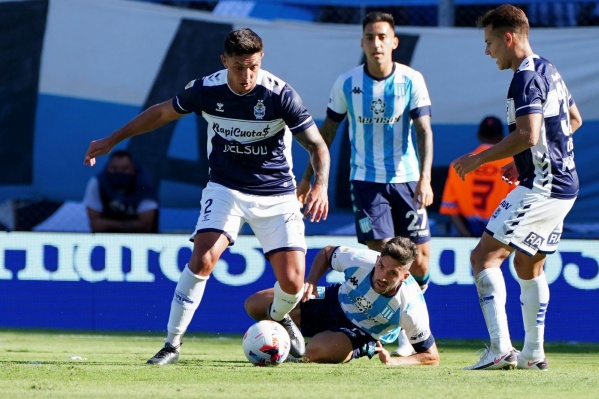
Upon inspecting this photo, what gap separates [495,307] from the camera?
7035 mm

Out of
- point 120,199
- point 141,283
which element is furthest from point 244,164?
point 120,199

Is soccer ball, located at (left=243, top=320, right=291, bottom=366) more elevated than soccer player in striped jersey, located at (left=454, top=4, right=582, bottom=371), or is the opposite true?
soccer player in striped jersey, located at (left=454, top=4, right=582, bottom=371)

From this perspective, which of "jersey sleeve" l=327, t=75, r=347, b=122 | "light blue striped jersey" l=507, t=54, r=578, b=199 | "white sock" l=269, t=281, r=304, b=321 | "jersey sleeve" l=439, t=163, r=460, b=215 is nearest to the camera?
"light blue striped jersey" l=507, t=54, r=578, b=199

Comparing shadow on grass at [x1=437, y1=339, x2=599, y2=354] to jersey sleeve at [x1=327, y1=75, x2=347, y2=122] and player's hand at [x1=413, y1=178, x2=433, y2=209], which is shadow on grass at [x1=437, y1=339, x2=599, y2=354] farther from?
jersey sleeve at [x1=327, y1=75, x2=347, y2=122]

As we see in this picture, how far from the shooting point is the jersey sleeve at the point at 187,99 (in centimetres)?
726

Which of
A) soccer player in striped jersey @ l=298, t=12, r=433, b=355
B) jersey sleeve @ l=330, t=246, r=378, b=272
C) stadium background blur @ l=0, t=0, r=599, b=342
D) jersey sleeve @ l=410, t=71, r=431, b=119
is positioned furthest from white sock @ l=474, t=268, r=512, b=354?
stadium background blur @ l=0, t=0, r=599, b=342

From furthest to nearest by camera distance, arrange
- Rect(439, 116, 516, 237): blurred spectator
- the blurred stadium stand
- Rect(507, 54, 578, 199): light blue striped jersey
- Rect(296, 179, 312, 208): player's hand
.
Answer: the blurred stadium stand, Rect(439, 116, 516, 237): blurred spectator, Rect(296, 179, 312, 208): player's hand, Rect(507, 54, 578, 199): light blue striped jersey

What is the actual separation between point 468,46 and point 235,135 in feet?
17.8

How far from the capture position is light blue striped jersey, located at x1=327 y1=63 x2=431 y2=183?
8578 millimetres

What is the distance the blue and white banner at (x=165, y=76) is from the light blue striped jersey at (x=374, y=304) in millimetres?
4276

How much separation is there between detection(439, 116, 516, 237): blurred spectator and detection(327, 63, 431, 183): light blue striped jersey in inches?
92.3

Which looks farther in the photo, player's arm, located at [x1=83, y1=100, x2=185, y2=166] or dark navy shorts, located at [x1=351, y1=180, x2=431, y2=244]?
dark navy shorts, located at [x1=351, y1=180, x2=431, y2=244]

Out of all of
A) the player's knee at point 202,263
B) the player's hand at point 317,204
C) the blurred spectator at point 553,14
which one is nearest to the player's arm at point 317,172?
the player's hand at point 317,204

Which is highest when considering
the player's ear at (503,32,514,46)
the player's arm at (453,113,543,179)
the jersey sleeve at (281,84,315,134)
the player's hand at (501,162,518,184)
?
the player's ear at (503,32,514,46)
